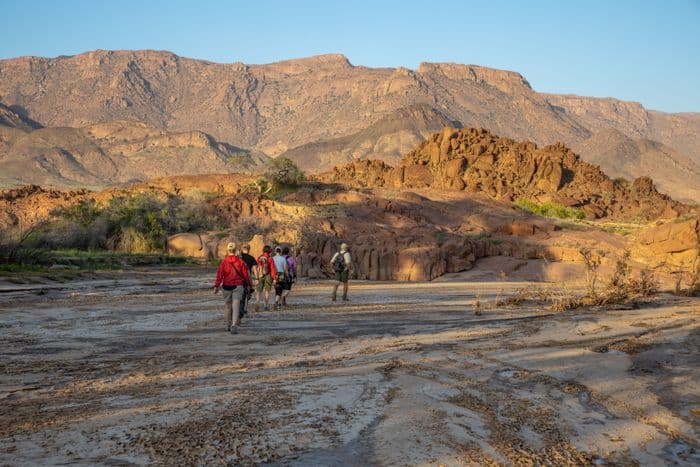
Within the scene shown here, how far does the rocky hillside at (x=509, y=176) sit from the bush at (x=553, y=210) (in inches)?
89.8

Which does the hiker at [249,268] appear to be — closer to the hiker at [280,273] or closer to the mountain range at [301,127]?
the hiker at [280,273]

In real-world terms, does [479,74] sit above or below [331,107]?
above

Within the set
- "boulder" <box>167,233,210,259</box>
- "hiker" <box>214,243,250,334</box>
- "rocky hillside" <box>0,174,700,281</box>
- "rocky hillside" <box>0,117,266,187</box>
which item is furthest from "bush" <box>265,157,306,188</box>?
"rocky hillside" <box>0,117,266,187</box>

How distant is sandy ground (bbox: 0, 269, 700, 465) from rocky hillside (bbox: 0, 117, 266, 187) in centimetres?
10779

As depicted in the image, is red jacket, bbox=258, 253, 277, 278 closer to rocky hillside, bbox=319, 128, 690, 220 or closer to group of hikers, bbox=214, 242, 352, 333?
group of hikers, bbox=214, 242, 352, 333

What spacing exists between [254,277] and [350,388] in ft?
30.2

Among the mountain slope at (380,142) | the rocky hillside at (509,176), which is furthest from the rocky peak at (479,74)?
the rocky hillside at (509,176)

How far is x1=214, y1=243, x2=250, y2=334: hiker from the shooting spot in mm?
13266

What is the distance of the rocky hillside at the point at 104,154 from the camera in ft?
400

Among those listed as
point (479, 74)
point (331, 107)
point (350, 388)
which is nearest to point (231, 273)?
point (350, 388)

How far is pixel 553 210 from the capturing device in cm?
5081

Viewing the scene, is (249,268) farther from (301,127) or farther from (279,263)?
(301,127)

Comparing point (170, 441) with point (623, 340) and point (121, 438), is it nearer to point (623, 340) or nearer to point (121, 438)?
point (121, 438)

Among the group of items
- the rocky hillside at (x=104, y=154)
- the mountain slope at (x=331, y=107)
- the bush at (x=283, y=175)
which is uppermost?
→ the mountain slope at (x=331, y=107)
